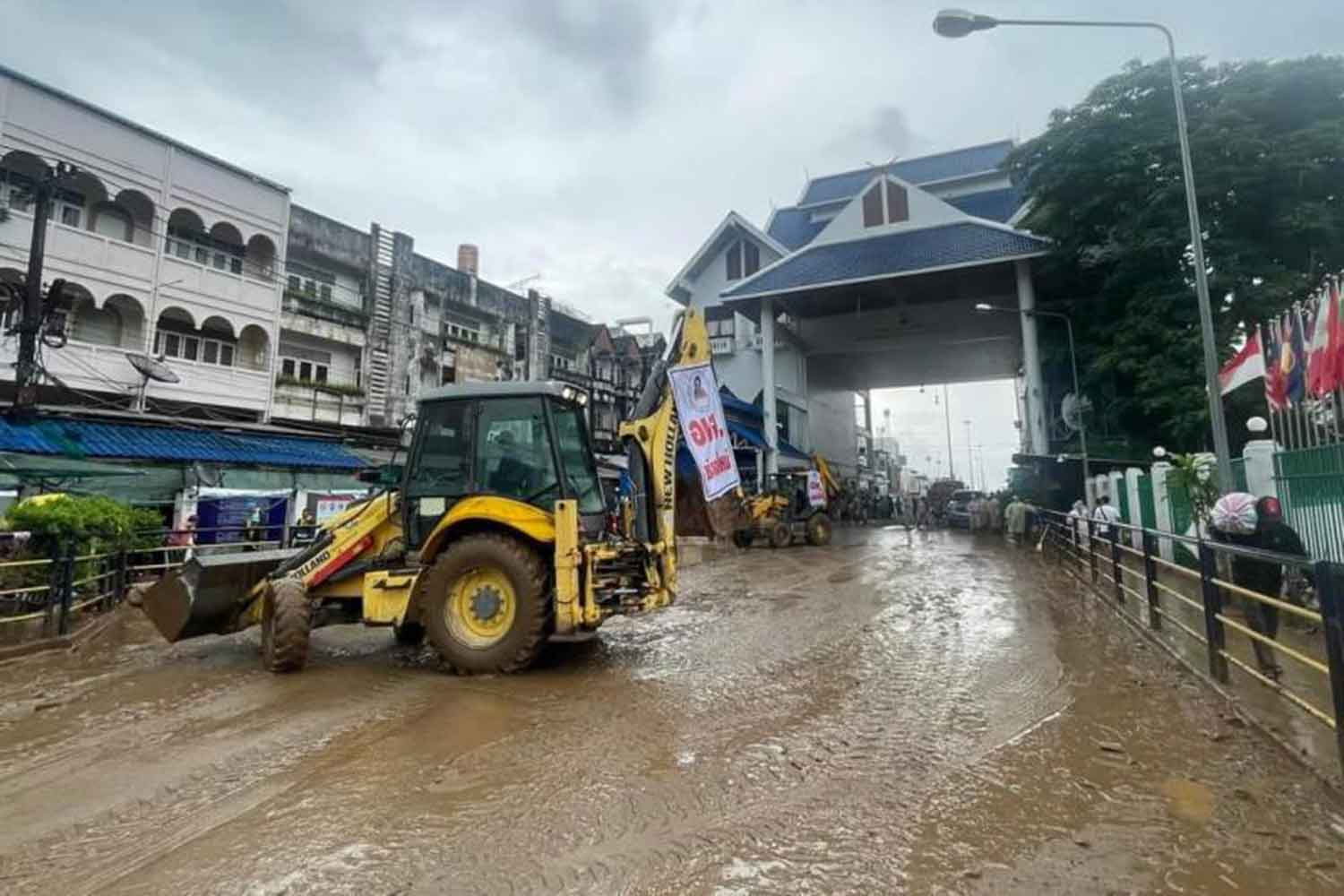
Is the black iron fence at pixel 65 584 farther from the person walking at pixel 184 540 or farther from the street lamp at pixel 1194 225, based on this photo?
the street lamp at pixel 1194 225

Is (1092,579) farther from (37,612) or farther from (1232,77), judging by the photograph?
(1232,77)

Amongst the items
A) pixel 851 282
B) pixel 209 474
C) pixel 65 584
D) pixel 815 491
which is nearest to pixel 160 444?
pixel 209 474

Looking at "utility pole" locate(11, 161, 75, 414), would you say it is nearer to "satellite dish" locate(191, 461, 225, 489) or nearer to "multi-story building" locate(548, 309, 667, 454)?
"satellite dish" locate(191, 461, 225, 489)

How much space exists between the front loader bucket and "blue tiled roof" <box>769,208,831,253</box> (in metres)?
32.5

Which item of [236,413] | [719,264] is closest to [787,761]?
[236,413]

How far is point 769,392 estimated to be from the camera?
84.5 ft

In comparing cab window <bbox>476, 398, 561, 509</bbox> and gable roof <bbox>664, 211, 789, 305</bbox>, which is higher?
gable roof <bbox>664, 211, 789, 305</bbox>

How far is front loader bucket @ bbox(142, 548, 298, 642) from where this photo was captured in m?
6.07

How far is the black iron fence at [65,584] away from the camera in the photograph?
6816 millimetres

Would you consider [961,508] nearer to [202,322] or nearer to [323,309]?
[323,309]

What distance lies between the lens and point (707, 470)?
743 centimetres

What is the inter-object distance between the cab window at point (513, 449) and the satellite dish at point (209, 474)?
11046 millimetres

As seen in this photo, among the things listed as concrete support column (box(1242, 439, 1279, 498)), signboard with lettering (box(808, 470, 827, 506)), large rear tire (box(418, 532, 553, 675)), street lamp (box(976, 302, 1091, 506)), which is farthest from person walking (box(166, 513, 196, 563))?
street lamp (box(976, 302, 1091, 506))

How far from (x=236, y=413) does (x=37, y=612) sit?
1234cm
